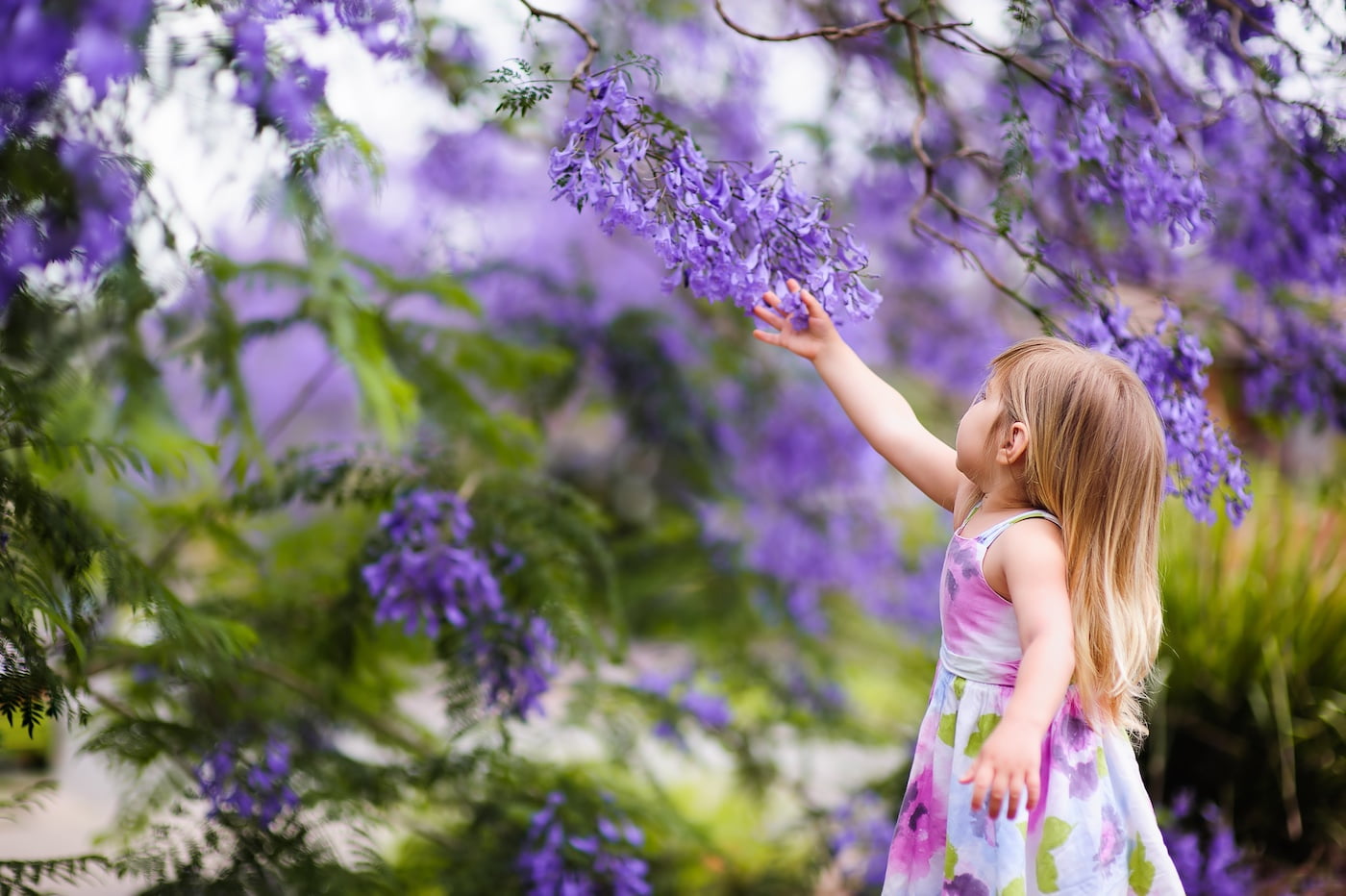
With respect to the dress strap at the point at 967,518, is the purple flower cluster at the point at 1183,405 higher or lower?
higher

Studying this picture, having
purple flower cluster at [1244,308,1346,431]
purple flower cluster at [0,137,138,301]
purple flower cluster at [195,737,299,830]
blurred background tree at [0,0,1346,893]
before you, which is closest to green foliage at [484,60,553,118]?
blurred background tree at [0,0,1346,893]

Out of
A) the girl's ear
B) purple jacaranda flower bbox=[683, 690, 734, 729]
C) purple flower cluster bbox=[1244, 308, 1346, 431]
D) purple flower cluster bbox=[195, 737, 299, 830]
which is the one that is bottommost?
purple flower cluster bbox=[195, 737, 299, 830]

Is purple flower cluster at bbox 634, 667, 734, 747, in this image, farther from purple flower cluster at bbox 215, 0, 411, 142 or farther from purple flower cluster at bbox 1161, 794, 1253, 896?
purple flower cluster at bbox 215, 0, 411, 142

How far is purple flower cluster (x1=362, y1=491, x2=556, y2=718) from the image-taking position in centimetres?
212

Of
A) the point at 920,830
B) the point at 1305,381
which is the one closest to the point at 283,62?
the point at 920,830

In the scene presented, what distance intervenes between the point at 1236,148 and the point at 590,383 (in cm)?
248

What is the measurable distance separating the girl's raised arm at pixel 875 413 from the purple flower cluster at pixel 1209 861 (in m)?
1.33

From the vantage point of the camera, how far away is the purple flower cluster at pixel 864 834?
2.79m

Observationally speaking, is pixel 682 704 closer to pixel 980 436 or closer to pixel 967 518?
pixel 967 518

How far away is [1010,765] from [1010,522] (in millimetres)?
350

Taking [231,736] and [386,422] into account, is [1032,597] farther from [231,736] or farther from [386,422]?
[231,736]

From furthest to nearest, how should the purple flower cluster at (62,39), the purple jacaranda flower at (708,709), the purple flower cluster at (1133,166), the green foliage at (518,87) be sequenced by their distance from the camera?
the purple jacaranda flower at (708,709) < the purple flower cluster at (1133,166) < the green foliage at (518,87) < the purple flower cluster at (62,39)

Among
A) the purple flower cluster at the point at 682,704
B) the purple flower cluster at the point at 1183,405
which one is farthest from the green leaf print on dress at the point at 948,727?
the purple flower cluster at the point at 682,704

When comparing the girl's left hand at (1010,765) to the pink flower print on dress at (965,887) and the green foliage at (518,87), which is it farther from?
the green foliage at (518,87)
